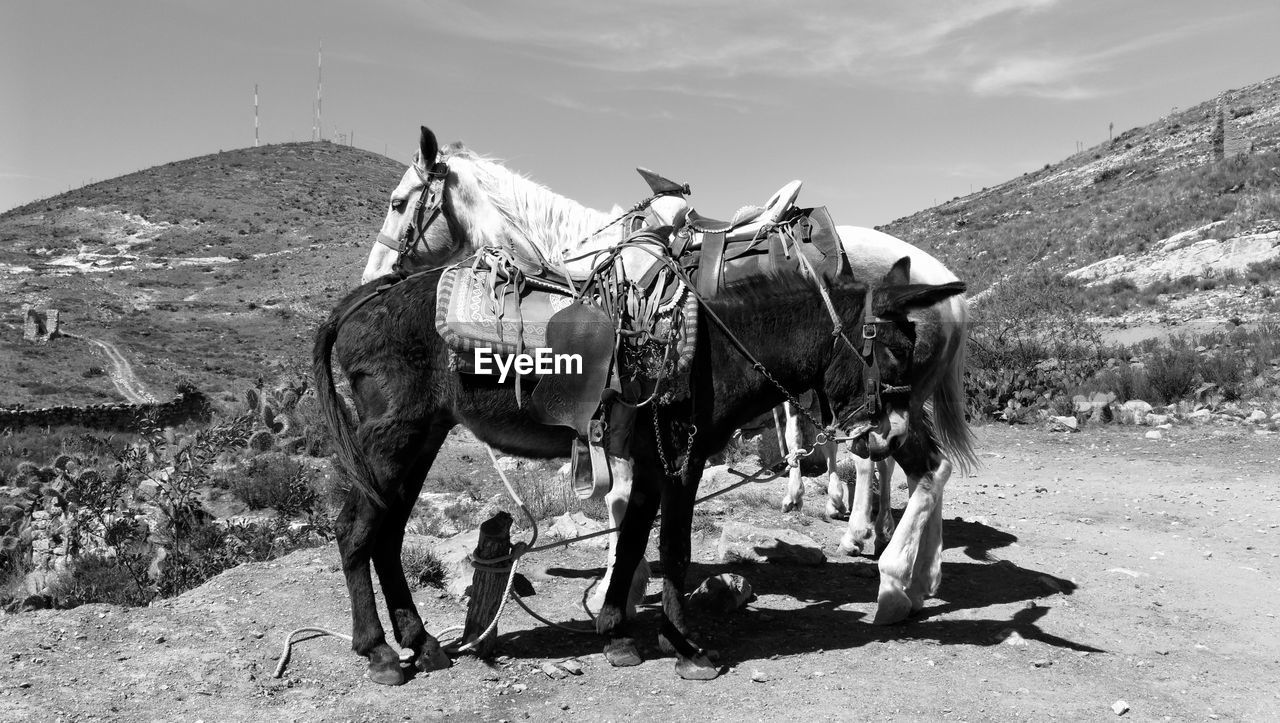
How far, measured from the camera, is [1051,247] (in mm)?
26906

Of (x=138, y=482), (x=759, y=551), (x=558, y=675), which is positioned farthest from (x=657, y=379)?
(x=138, y=482)

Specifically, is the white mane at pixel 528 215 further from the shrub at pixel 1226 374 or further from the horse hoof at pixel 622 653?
the shrub at pixel 1226 374

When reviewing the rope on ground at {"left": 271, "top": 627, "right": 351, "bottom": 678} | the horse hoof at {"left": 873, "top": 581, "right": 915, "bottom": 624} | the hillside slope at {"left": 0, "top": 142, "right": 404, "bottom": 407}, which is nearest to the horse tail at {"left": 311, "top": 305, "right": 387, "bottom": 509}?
the rope on ground at {"left": 271, "top": 627, "right": 351, "bottom": 678}

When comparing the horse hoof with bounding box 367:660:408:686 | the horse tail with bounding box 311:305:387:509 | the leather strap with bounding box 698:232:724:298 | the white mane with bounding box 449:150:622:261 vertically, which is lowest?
the horse hoof with bounding box 367:660:408:686

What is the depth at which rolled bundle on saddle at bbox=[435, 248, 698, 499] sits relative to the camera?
14.0 ft

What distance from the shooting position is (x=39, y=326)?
32656mm

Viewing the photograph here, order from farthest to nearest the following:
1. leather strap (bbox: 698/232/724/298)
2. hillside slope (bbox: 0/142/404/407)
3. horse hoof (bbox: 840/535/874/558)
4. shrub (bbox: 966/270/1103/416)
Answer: hillside slope (bbox: 0/142/404/407) < shrub (bbox: 966/270/1103/416) < horse hoof (bbox: 840/535/874/558) < leather strap (bbox: 698/232/724/298)

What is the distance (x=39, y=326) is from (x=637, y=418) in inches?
1442

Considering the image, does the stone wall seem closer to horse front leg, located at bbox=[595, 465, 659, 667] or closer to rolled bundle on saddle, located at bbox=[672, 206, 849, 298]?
horse front leg, located at bbox=[595, 465, 659, 667]

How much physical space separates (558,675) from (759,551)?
2.35 metres

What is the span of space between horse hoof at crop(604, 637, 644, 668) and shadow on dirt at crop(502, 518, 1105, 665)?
15 centimetres

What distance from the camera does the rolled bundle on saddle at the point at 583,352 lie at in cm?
427

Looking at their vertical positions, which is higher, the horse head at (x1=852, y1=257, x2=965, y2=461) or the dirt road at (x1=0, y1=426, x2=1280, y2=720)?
the horse head at (x1=852, y1=257, x2=965, y2=461)

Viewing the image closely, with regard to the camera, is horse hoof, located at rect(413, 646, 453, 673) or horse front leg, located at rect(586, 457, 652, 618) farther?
horse front leg, located at rect(586, 457, 652, 618)
